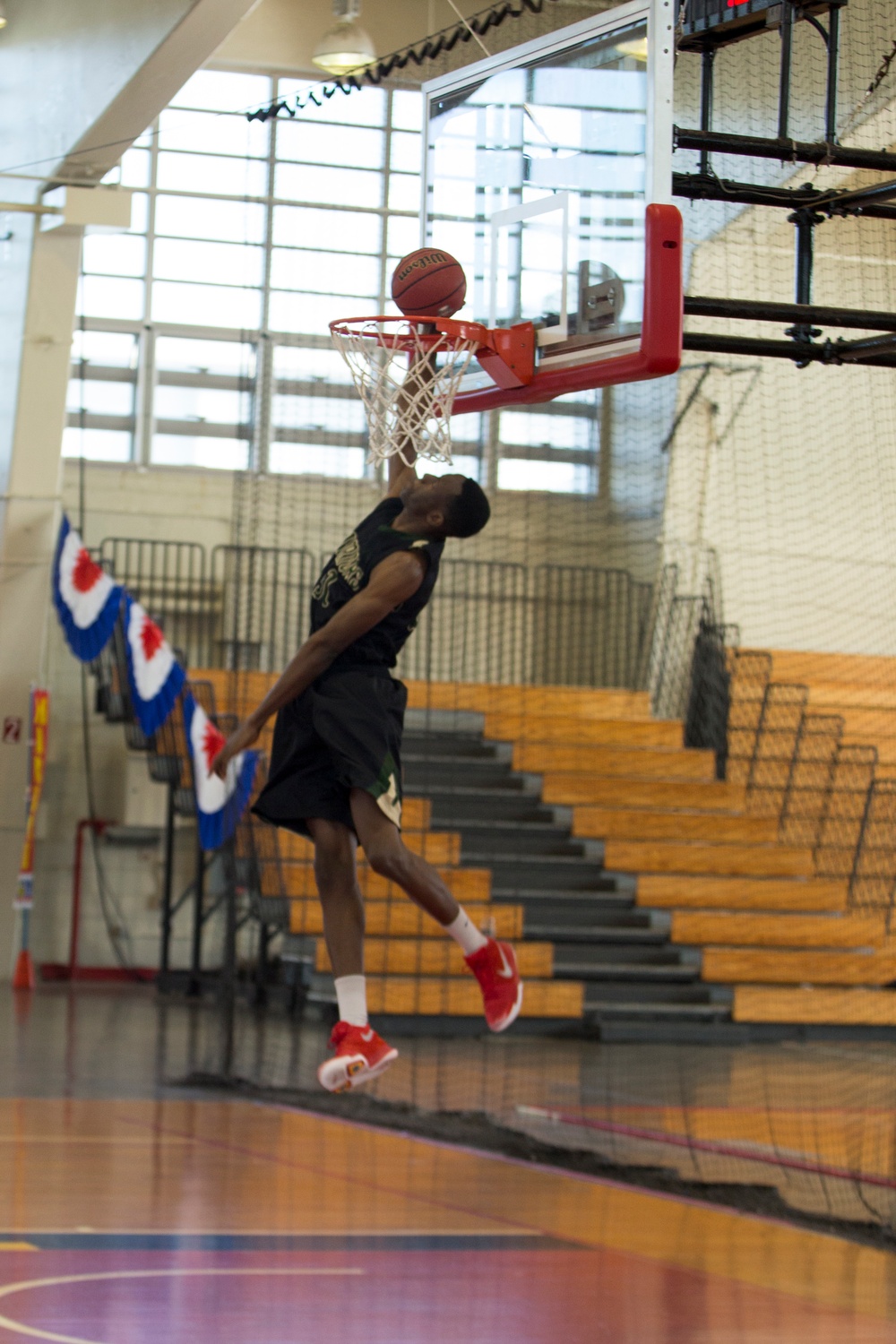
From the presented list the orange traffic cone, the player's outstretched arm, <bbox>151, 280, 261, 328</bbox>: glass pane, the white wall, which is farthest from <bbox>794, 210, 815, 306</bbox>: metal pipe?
<bbox>151, 280, 261, 328</bbox>: glass pane

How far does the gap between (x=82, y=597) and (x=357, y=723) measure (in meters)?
6.51

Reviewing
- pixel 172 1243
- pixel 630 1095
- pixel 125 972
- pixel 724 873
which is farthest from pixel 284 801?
pixel 125 972

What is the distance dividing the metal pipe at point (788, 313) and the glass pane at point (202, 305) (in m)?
8.31

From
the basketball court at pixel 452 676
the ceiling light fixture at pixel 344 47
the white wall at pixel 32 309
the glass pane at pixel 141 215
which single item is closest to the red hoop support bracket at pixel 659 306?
the basketball court at pixel 452 676

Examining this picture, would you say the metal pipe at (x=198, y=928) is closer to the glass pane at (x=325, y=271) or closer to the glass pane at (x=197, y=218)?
the glass pane at (x=325, y=271)

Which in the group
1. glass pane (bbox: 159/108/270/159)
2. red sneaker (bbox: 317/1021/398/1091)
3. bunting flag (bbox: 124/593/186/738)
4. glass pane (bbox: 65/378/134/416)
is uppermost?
glass pane (bbox: 159/108/270/159)

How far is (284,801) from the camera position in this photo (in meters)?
4.01

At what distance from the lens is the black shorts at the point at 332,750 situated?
3.96 meters

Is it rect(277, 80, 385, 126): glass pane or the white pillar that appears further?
the white pillar

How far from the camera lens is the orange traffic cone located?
35.8 ft

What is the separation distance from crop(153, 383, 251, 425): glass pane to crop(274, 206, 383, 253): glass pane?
1122 millimetres

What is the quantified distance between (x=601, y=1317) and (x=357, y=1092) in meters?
3.29

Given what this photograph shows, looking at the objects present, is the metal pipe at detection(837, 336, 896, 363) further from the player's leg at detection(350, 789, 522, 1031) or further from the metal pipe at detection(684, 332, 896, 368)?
the player's leg at detection(350, 789, 522, 1031)

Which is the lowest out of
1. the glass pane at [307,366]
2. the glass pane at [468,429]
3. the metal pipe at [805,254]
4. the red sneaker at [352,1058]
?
the red sneaker at [352,1058]
